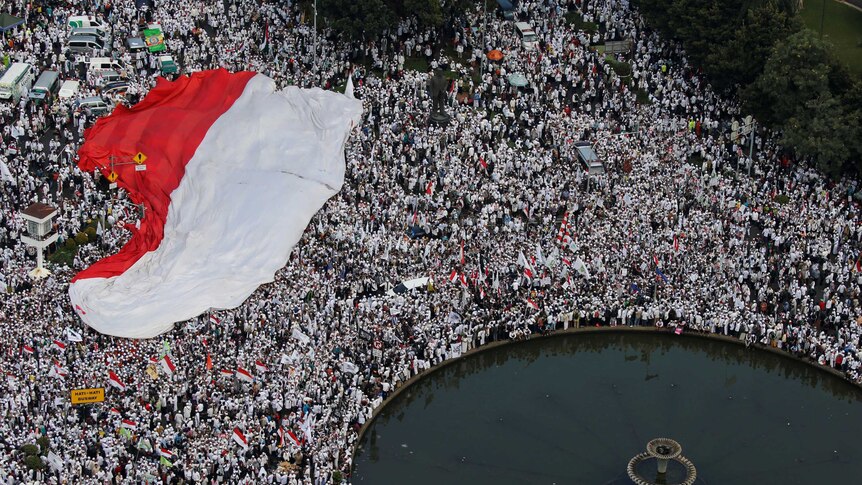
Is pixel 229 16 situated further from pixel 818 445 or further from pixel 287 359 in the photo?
pixel 818 445

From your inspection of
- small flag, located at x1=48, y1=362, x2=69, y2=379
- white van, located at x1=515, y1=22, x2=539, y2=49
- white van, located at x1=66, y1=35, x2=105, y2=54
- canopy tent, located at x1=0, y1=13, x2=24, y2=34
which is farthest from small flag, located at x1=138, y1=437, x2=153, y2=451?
white van, located at x1=515, y1=22, x2=539, y2=49

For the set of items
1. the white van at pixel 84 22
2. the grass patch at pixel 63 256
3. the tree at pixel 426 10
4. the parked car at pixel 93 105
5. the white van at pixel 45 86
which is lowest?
the grass patch at pixel 63 256

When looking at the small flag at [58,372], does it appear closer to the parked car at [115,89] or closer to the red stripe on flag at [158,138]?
the red stripe on flag at [158,138]

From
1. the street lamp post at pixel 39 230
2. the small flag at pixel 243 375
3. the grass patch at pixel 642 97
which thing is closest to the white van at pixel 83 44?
the street lamp post at pixel 39 230

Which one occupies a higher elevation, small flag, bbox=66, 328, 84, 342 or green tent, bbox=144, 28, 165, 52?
green tent, bbox=144, 28, 165, 52

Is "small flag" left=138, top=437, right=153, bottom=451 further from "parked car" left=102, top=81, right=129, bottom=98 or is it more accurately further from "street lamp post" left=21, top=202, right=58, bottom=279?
"parked car" left=102, top=81, right=129, bottom=98
